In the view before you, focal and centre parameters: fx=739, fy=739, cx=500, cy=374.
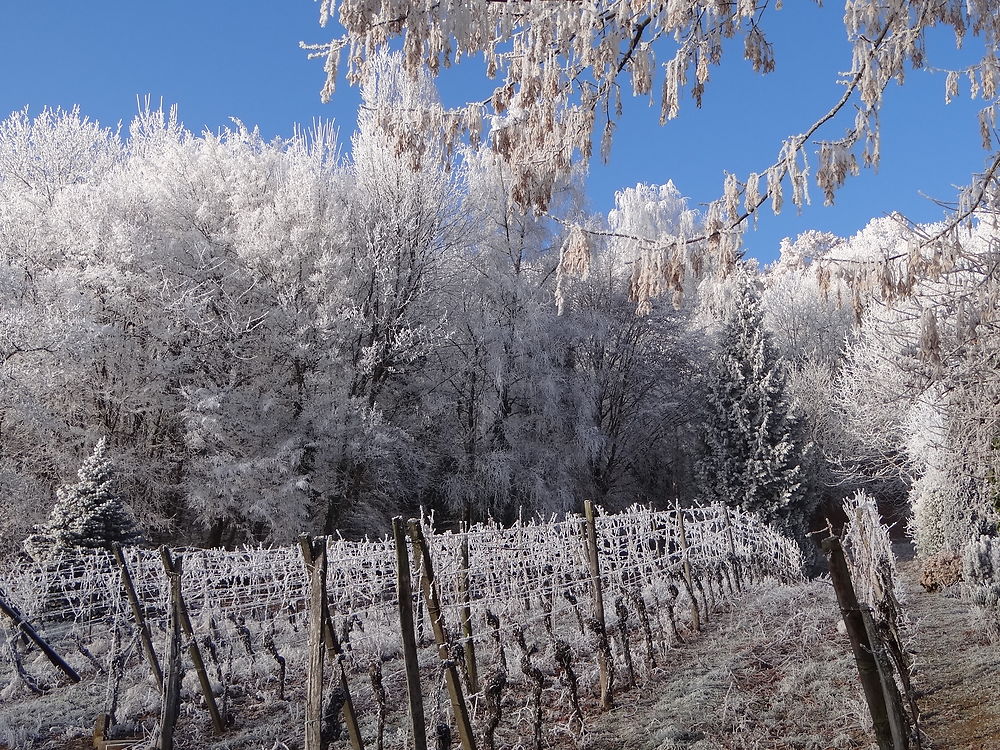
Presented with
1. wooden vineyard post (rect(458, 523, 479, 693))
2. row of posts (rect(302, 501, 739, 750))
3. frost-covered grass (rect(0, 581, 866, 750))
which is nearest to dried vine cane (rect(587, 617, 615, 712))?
frost-covered grass (rect(0, 581, 866, 750))

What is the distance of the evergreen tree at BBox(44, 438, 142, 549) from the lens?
10367 millimetres

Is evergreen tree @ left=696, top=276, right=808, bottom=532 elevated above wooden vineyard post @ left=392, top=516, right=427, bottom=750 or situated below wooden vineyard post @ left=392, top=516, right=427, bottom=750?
above

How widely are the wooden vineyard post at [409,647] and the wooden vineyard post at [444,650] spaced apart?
0.64 feet

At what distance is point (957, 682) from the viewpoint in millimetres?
5137

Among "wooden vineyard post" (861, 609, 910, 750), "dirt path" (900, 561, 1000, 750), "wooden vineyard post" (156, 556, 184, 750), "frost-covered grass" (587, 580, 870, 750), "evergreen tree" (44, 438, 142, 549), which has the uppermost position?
"evergreen tree" (44, 438, 142, 549)

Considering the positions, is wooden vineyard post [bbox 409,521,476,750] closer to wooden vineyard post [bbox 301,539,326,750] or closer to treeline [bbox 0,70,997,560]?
wooden vineyard post [bbox 301,539,326,750]

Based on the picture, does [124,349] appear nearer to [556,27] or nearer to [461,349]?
[461,349]

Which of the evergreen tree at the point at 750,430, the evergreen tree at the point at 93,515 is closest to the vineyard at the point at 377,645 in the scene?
the evergreen tree at the point at 93,515

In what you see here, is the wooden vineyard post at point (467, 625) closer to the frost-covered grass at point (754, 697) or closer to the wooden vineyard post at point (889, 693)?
the frost-covered grass at point (754, 697)

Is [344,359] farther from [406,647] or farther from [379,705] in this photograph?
[406,647]

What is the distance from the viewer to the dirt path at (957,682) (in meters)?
4.08

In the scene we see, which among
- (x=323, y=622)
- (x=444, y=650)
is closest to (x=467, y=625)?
(x=444, y=650)

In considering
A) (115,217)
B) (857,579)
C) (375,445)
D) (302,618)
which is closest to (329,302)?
(375,445)

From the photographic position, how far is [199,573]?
31.6 feet
